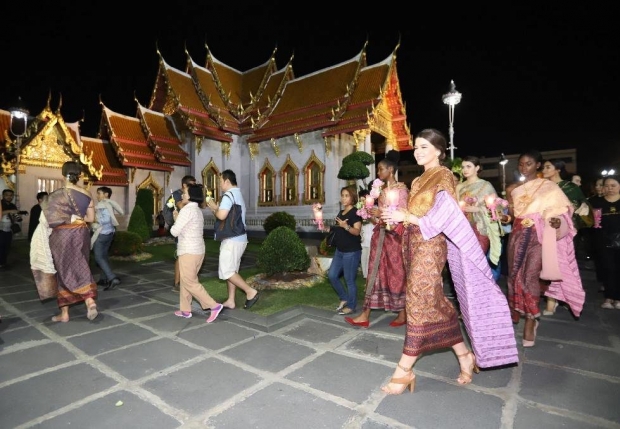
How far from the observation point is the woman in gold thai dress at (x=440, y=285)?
2463 mm

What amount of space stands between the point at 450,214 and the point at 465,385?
136cm

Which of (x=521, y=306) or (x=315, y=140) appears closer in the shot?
(x=521, y=306)

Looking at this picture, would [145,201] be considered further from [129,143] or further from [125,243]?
[125,243]

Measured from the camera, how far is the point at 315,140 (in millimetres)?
18594

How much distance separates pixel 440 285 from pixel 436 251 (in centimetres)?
28

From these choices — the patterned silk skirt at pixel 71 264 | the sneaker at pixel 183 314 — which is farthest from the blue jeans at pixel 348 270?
the patterned silk skirt at pixel 71 264

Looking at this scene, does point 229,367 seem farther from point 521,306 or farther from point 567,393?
point 521,306

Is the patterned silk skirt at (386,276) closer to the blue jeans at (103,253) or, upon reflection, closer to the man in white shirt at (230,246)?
the man in white shirt at (230,246)

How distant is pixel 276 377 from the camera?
277cm

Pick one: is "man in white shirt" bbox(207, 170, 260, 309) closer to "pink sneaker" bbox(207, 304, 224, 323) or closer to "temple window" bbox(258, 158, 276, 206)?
"pink sneaker" bbox(207, 304, 224, 323)

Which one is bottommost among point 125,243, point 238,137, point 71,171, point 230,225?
point 125,243

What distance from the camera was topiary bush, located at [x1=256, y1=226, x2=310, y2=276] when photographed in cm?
632

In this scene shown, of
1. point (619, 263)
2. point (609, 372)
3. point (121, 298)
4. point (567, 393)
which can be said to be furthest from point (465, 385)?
Result: point (121, 298)

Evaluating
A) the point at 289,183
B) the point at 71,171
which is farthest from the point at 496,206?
the point at 289,183
